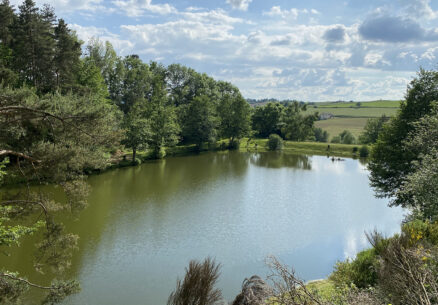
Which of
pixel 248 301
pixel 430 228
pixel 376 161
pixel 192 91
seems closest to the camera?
pixel 248 301

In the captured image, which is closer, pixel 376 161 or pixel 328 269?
pixel 328 269

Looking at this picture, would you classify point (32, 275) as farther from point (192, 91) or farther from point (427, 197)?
point (192, 91)

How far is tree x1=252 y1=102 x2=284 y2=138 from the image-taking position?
207ft

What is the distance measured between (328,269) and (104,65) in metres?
42.0

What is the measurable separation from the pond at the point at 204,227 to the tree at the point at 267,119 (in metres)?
29.6

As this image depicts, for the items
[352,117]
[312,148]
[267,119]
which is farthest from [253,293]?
[352,117]

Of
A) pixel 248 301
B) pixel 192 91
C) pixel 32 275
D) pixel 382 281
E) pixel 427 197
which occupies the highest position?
pixel 192 91

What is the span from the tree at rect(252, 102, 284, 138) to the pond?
29.6 meters

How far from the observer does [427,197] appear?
11.2m

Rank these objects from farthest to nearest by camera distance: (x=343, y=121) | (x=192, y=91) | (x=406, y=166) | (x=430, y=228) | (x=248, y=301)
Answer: (x=343, y=121) < (x=192, y=91) < (x=406, y=166) < (x=430, y=228) < (x=248, y=301)

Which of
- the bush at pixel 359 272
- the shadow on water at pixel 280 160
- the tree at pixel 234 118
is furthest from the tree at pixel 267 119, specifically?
the bush at pixel 359 272

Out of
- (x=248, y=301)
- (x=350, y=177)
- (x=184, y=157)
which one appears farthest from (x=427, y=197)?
(x=184, y=157)

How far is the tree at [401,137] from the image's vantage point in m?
18.8

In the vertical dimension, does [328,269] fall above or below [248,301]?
below
